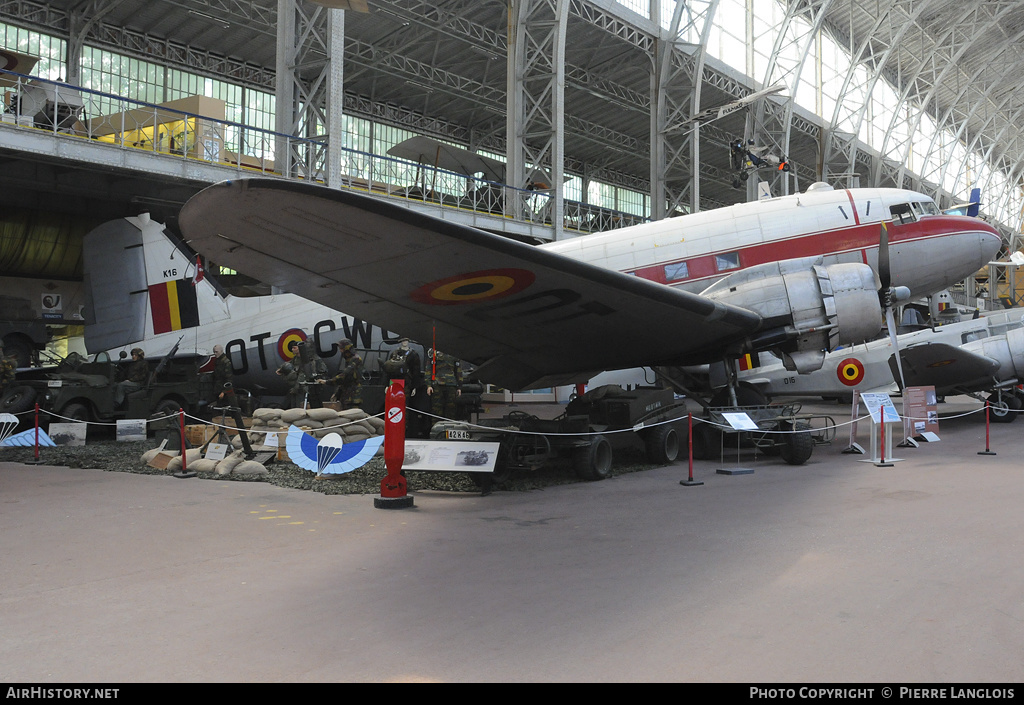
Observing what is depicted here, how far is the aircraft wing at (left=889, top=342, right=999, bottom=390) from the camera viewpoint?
1476 cm

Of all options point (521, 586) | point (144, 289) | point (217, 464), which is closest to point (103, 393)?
point (144, 289)

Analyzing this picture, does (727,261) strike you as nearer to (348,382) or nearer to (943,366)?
(943,366)

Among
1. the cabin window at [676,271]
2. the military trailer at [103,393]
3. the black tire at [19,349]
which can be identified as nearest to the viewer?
the cabin window at [676,271]

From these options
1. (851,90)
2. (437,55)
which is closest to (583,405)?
(437,55)

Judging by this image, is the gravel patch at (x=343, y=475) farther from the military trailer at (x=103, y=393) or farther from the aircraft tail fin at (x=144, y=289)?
the aircraft tail fin at (x=144, y=289)

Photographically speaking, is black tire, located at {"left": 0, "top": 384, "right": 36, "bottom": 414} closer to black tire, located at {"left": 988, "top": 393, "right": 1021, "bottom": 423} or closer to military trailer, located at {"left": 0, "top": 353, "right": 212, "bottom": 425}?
military trailer, located at {"left": 0, "top": 353, "right": 212, "bottom": 425}

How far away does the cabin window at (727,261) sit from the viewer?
1180 centimetres

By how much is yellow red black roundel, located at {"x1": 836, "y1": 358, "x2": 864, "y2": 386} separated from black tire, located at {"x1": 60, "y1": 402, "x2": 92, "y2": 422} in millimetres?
16018

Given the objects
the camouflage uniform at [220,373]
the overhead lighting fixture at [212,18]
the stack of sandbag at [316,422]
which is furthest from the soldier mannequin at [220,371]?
the overhead lighting fixture at [212,18]

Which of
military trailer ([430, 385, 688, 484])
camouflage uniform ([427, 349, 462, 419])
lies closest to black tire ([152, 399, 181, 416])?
camouflage uniform ([427, 349, 462, 419])
